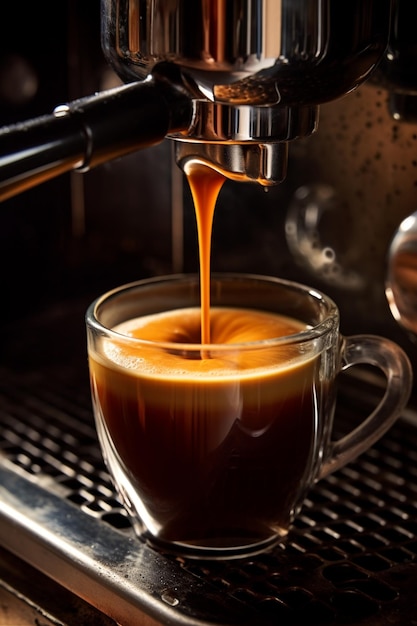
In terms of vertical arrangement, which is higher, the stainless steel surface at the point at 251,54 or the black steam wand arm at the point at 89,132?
the stainless steel surface at the point at 251,54

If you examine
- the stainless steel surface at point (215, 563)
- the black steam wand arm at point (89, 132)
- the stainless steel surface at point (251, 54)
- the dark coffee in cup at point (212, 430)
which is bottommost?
the stainless steel surface at point (215, 563)

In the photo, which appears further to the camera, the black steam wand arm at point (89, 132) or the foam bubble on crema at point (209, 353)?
the foam bubble on crema at point (209, 353)

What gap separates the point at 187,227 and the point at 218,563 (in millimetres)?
331

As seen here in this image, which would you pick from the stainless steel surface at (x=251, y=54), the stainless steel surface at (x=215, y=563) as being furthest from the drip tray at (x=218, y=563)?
the stainless steel surface at (x=251, y=54)

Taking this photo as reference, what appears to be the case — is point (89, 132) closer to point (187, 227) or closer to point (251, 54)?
point (251, 54)

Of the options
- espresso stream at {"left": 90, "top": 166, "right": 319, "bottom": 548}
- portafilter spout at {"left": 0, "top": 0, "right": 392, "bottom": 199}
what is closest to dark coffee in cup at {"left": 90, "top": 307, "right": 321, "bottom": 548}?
espresso stream at {"left": 90, "top": 166, "right": 319, "bottom": 548}

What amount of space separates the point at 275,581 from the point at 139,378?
0.12 metres

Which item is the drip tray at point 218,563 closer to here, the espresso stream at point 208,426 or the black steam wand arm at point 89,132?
the espresso stream at point 208,426

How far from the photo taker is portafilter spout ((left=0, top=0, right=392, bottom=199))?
0.40m

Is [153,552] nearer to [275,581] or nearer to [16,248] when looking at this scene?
[275,581]

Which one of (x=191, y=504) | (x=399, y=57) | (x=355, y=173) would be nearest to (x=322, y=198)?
(x=355, y=173)

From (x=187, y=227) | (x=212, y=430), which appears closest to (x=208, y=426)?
(x=212, y=430)

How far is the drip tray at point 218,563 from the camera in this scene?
469 millimetres

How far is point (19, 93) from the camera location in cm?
74
